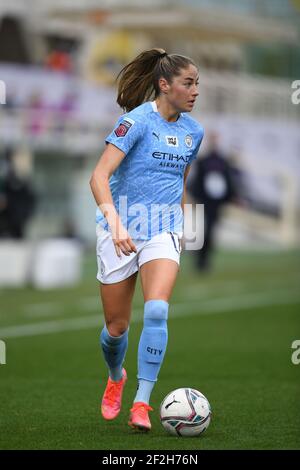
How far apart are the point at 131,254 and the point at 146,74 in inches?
46.6

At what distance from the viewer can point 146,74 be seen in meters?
8.29

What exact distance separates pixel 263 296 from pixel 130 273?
13.6 meters

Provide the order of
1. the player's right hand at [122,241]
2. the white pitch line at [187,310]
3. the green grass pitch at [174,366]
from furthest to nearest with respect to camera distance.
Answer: the white pitch line at [187,310]
the green grass pitch at [174,366]
the player's right hand at [122,241]

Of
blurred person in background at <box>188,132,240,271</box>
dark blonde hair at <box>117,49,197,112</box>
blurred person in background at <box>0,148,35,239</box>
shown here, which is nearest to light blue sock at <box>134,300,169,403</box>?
dark blonde hair at <box>117,49,197,112</box>

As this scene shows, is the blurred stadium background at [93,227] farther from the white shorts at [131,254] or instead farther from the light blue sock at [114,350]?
the white shorts at [131,254]

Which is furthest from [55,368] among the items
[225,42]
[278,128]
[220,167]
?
[225,42]

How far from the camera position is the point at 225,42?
41562 mm

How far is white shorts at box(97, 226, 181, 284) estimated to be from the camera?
796cm

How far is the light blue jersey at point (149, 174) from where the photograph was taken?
799cm

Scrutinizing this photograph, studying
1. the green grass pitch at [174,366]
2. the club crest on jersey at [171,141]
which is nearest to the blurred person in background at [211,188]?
the green grass pitch at [174,366]

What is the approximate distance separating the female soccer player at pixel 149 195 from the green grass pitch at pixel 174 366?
0.50 meters

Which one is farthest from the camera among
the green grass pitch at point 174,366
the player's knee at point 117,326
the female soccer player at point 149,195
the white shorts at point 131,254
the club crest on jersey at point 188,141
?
the player's knee at point 117,326

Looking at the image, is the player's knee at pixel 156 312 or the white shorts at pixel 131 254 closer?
the player's knee at pixel 156 312

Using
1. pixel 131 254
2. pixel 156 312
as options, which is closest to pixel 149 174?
pixel 131 254
